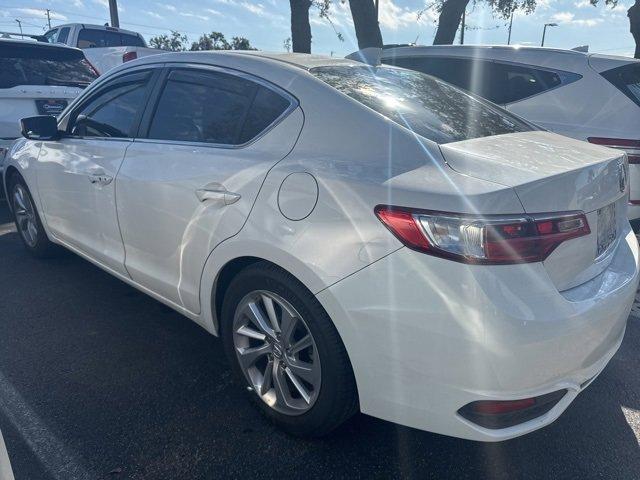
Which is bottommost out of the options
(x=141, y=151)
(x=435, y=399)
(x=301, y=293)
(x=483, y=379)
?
(x=435, y=399)

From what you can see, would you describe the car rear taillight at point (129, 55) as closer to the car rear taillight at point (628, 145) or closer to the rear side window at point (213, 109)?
the rear side window at point (213, 109)

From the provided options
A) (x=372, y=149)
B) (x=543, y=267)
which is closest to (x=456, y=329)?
(x=543, y=267)

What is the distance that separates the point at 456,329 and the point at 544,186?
2.00 ft

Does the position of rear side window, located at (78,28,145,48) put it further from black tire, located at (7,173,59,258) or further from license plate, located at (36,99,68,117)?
black tire, located at (7,173,59,258)

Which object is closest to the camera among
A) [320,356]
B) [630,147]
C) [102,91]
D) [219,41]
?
[320,356]

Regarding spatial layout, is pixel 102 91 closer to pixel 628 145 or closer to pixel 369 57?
pixel 369 57

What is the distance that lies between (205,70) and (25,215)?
275 centimetres

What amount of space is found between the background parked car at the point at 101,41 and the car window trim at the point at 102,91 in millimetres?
6423

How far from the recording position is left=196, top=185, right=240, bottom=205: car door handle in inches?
92.0

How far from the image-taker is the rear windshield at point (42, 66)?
6098mm

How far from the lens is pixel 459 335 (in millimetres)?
1715

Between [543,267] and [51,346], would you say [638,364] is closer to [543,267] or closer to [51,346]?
[543,267]

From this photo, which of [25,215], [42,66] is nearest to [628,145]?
[25,215]

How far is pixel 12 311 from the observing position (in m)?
3.60
